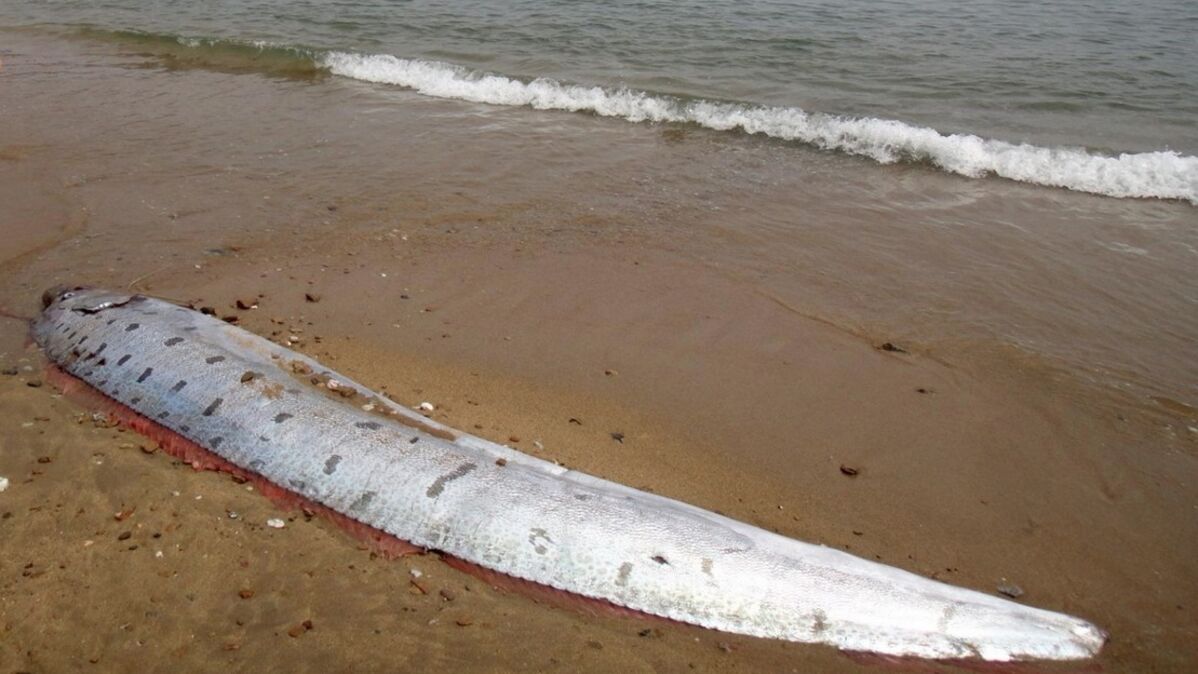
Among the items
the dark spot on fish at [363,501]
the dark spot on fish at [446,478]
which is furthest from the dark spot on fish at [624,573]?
the dark spot on fish at [363,501]

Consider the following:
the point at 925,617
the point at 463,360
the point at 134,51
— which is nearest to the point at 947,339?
the point at 925,617

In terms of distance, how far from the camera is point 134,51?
1303cm

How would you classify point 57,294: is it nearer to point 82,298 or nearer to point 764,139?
point 82,298

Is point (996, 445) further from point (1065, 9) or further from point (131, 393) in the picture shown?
point (1065, 9)

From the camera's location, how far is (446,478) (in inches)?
142

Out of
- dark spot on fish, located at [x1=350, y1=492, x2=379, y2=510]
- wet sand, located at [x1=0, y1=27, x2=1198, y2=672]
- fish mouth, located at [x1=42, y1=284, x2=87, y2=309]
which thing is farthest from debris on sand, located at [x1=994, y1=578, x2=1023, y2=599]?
fish mouth, located at [x1=42, y1=284, x2=87, y2=309]

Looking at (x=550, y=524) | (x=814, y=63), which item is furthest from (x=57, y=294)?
(x=814, y=63)

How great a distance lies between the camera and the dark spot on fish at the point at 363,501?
361 cm

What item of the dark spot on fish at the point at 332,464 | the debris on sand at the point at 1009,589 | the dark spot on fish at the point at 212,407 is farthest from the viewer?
the dark spot on fish at the point at 212,407

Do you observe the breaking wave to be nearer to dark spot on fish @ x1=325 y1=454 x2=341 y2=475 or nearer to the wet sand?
the wet sand

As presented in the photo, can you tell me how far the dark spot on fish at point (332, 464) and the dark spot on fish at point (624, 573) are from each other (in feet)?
4.44

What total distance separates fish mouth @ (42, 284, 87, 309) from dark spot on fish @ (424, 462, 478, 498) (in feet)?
9.56

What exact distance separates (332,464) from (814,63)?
32.7 ft

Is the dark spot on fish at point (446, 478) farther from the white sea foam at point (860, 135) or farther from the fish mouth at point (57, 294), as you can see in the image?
the white sea foam at point (860, 135)
